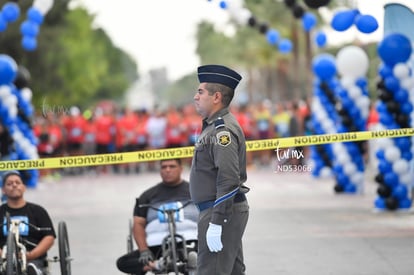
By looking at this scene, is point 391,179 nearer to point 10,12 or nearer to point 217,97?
point 10,12

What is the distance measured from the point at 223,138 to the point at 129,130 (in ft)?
78.3

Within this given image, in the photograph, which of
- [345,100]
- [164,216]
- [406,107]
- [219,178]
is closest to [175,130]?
[345,100]

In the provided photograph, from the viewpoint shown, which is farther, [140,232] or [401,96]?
[401,96]

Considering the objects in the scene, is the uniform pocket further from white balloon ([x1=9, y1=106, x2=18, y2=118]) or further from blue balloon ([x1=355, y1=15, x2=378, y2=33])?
white balloon ([x1=9, y1=106, x2=18, y2=118])

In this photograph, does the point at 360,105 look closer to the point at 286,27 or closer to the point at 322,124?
the point at 322,124

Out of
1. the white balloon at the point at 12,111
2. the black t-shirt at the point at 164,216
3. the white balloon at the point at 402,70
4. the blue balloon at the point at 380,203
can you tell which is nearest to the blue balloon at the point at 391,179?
the blue balloon at the point at 380,203

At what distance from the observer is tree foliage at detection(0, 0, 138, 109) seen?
166ft

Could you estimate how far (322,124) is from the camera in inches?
884

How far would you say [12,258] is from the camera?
7984 mm

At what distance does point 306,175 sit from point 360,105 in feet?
24.5

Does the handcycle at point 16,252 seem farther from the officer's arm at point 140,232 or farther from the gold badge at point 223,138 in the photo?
the gold badge at point 223,138

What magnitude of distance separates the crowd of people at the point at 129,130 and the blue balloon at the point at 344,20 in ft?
45.0

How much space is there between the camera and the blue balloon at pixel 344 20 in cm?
1414

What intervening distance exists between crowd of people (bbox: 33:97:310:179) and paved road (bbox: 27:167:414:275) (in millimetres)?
5564
